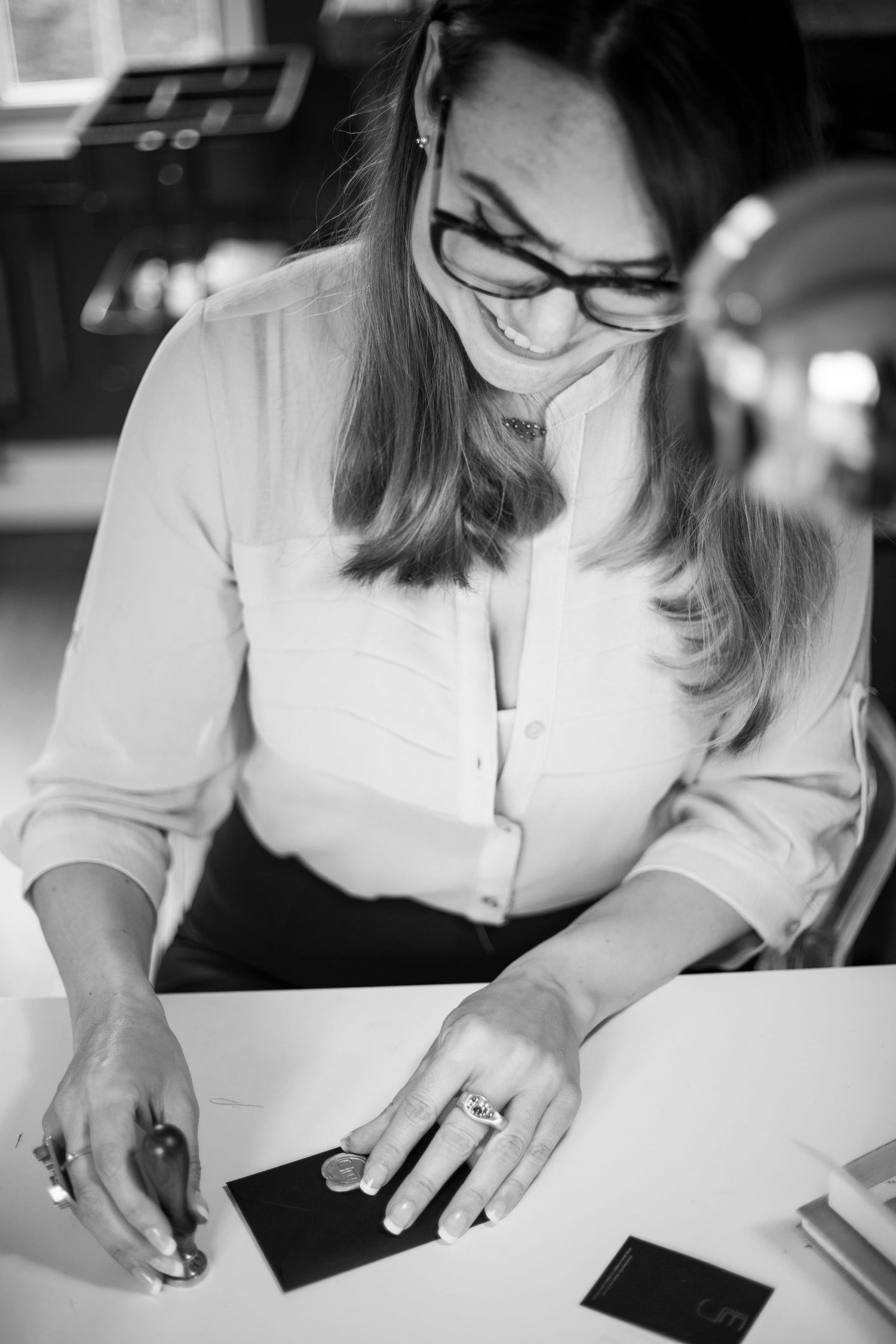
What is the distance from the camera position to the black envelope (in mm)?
798

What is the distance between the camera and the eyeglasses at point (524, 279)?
0.78m

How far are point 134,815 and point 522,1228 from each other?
0.51 m

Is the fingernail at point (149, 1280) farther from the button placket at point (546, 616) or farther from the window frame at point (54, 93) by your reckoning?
the window frame at point (54, 93)

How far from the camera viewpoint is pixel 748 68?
0.74 m

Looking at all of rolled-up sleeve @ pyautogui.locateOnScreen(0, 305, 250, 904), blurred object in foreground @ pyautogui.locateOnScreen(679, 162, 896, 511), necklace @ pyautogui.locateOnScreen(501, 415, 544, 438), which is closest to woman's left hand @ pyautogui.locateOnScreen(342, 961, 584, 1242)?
rolled-up sleeve @ pyautogui.locateOnScreen(0, 305, 250, 904)

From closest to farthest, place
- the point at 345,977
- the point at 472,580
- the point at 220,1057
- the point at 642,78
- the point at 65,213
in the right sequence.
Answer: the point at 642,78, the point at 220,1057, the point at 472,580, the point at 345,977, the point at 65,213

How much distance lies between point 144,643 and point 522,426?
1.23ft

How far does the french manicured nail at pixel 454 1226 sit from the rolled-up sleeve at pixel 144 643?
43 cm

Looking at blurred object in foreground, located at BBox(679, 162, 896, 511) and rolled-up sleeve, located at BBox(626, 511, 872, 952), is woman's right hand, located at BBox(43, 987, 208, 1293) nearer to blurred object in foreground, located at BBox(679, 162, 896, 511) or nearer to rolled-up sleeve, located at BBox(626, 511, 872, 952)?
rolled-up sleeve, located at BBox(626, 511, 872, 952)

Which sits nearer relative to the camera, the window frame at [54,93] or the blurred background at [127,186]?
the blurred background at [127,186]

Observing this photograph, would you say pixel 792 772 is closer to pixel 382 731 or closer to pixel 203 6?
pixel 382 731

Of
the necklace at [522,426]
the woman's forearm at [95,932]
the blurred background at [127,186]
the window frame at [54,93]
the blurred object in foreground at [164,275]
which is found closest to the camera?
the woman's forearm at [95,932]

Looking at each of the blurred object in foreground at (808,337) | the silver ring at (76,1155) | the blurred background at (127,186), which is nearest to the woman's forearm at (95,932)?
the silver ring at (76,1155)

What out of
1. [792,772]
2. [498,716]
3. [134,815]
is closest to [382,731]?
[498,716]
